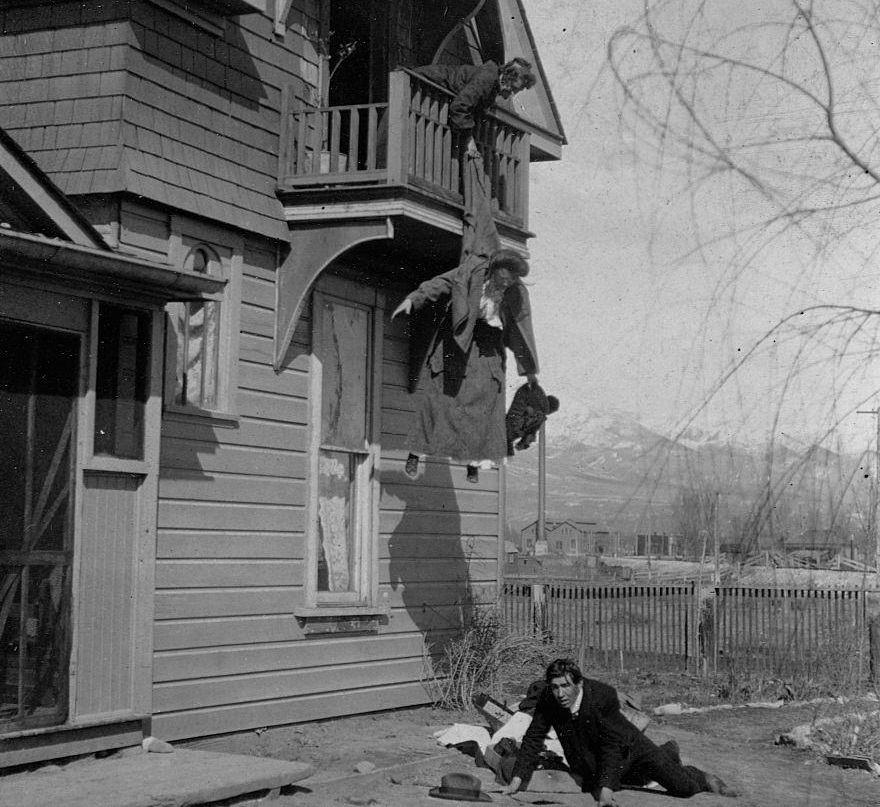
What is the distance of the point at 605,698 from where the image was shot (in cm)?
980

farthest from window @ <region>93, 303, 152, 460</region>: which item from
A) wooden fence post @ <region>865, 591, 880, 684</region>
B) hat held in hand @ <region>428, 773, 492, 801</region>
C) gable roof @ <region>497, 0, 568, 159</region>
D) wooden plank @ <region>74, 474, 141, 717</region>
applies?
wooden fence post @ <region>865, 591, 880, 684</region>

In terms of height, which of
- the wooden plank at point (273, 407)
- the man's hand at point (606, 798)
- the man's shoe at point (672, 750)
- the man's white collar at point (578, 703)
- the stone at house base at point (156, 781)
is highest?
the wooden plank at point (273, 407)

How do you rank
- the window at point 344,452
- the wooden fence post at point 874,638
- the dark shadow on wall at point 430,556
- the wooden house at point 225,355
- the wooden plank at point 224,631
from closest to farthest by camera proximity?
1. the wooden house at point 225,355
2. the wooden plank at point 224,631
3. the window at point 344,452
4. the dark shadow on wall at point 430,556
5. the wooden fence post at point 874,638

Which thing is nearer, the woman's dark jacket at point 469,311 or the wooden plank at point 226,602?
the wooden plank at point 226,602

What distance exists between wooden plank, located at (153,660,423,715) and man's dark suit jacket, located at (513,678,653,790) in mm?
2835

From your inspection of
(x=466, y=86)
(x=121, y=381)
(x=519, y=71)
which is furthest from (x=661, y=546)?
(x=121, y=381)

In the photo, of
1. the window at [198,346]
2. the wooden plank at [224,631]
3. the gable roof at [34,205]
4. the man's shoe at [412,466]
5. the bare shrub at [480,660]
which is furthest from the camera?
the bare shrub at [480,660]

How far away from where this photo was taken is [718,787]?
33.3 feet

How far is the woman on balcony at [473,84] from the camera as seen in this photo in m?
12.4

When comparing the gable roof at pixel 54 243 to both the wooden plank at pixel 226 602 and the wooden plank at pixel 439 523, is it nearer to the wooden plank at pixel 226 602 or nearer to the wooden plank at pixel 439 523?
the wooden plank at pixel 226 602

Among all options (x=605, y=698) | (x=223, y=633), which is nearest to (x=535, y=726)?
(x=605, y=698)

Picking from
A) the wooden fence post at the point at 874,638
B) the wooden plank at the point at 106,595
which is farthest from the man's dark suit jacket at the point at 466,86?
the wooden fence post at the point at 874,638

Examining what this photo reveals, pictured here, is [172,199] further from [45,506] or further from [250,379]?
[45,506]

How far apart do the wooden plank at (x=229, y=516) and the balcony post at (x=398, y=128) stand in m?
3.23
